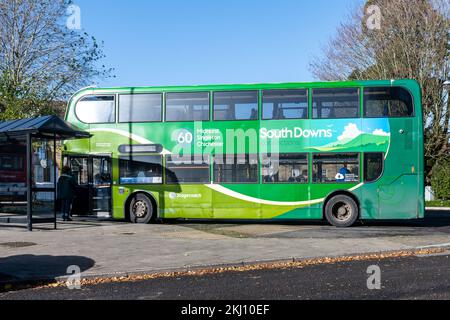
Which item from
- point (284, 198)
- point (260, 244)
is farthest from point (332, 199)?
point (260, 244)

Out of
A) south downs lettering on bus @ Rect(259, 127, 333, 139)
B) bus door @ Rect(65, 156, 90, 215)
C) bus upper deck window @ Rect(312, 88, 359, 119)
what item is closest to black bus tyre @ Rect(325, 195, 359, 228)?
south downs lettering on bus @ Rect(259, 127, 333, 139)

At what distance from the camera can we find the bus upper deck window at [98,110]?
16812mm

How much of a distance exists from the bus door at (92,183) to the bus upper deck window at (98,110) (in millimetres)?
1222

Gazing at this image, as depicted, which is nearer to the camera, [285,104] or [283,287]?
[283,287]

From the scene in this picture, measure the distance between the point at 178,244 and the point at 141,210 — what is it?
521cm

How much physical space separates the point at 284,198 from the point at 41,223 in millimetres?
7450

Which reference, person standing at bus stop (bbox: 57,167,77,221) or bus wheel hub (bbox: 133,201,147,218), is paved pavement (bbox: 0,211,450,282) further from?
person standing at bus stop (bbox: 57,167,77,221)

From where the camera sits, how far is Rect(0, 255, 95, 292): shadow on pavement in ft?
26.6

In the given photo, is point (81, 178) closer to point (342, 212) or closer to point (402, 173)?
point (342, 212)

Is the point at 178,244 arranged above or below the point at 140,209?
below

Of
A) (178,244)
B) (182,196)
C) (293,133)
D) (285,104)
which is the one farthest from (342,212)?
(178,244)

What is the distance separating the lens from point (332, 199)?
16031 millimetres

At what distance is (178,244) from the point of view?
39.7 ft
